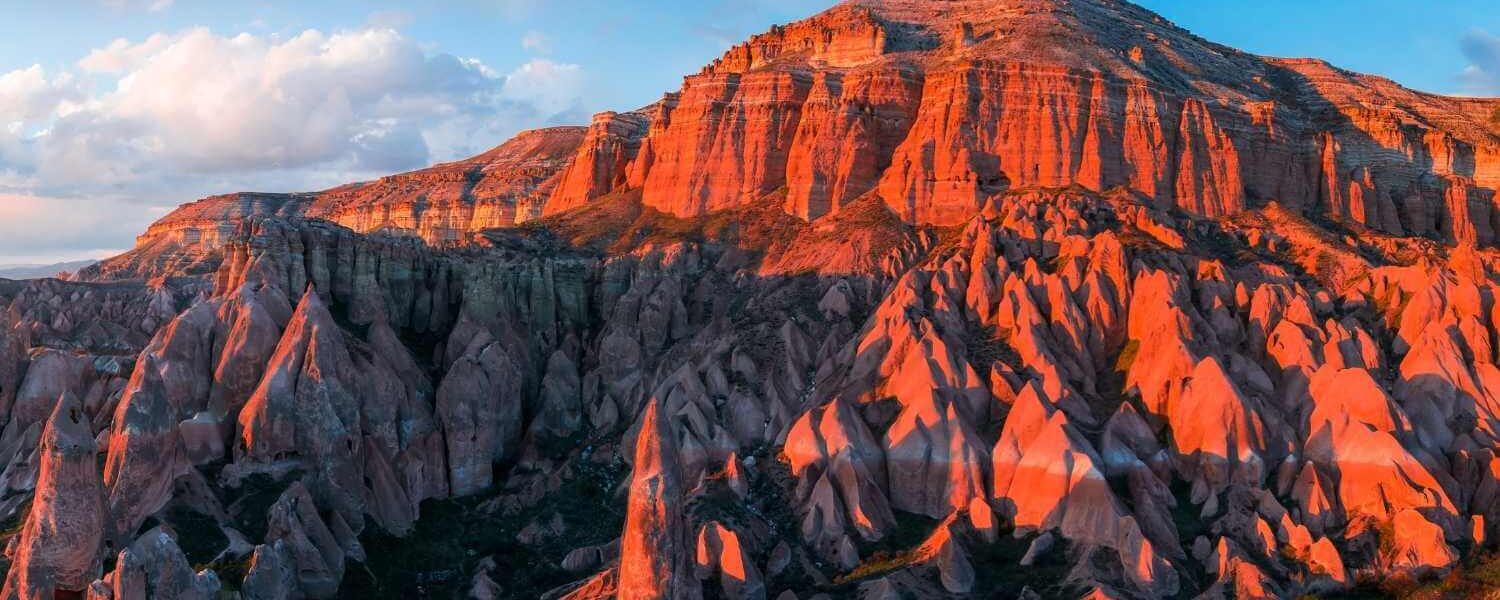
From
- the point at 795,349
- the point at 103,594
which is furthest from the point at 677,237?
the point at 103,594

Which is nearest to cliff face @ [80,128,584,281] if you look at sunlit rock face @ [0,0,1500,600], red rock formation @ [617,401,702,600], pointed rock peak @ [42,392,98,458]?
sunlit rock face @ [0,0,1500,600]

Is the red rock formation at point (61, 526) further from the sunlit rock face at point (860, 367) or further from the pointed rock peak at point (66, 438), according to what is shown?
the sunlit rock face at point (860, 367)

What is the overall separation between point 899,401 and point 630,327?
22.1 meters

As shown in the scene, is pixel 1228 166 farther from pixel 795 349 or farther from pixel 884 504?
pixel 884 504

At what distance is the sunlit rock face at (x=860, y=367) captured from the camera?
46.0 m

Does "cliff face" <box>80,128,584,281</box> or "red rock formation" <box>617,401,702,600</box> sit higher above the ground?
"cliff face" <box>80,128,584,281</box>

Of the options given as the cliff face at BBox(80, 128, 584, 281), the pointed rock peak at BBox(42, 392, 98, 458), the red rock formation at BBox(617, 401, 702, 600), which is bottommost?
the red rock formation at BBox(617, 401, 702, 600)

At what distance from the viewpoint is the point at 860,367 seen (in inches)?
2356

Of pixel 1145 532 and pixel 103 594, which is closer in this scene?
pixel 103 594

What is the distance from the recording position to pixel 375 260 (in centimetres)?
6894

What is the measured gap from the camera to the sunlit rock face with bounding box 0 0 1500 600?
46.0 m

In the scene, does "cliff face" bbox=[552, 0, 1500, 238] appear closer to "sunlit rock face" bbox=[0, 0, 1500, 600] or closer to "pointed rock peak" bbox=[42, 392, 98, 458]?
"sunlit rock face" bbox=[0, 0, 1500, 600]

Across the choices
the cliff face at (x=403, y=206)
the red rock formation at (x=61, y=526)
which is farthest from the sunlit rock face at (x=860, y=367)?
the cliff face at (x=403, y=206)

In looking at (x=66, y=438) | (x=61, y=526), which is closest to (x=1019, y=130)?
(x=66, y=438)
